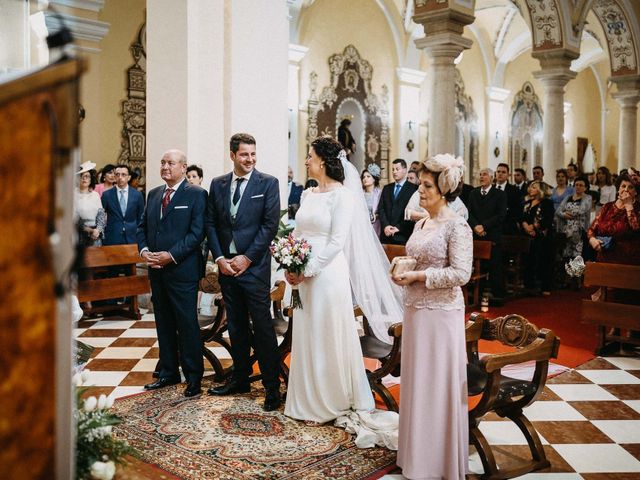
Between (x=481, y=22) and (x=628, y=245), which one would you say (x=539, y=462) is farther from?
(x=481, y=22)

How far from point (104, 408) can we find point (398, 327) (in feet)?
7.43

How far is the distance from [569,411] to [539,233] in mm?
5330

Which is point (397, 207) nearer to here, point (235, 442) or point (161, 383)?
point (161, 383)

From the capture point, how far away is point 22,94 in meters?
0.87

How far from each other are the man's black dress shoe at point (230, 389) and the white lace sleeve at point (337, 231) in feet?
3.80

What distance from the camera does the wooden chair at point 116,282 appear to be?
685cm

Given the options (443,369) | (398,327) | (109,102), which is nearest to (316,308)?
(398,327)

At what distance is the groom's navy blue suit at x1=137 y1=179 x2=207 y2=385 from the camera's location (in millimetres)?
4516

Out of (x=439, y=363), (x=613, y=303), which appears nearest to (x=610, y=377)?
(x=613, y=303)

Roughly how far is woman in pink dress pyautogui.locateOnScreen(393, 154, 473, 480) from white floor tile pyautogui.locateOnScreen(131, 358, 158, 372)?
269 cm

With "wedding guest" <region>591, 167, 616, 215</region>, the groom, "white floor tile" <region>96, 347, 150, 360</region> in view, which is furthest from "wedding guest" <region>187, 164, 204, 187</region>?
"wedding guest" <region>591, 167, 616, 215</region>

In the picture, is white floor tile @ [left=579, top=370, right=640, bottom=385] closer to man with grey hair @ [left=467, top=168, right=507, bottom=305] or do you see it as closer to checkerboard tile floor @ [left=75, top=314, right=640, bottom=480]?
checkerboard tile floor @ [left=75, top=314, right=640, bottom=480]

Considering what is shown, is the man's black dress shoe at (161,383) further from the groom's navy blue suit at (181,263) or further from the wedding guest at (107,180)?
the wedding guest at (107,180)

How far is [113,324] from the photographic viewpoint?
6.95m
